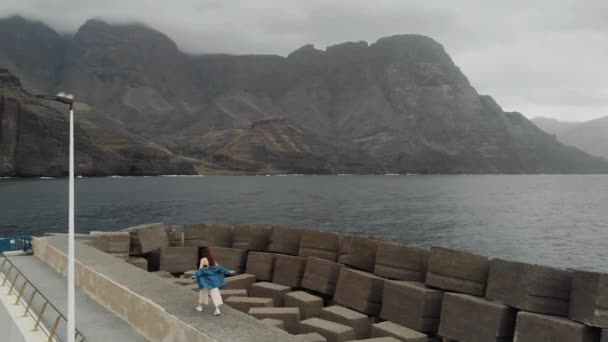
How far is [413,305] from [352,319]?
1.64 m

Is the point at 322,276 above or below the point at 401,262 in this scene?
below

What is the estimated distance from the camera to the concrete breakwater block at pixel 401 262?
1542 cm

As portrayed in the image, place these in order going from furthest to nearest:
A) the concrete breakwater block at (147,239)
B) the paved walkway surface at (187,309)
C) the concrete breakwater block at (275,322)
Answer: the concrete breakwater block at (147,239)
the concrete breakwater block at (275,322)
the paved walkway surface at (187,309)

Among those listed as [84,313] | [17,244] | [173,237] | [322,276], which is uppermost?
[173,237]

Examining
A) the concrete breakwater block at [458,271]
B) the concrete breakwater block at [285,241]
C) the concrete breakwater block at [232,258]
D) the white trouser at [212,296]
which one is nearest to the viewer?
the white trouser at [212,296]

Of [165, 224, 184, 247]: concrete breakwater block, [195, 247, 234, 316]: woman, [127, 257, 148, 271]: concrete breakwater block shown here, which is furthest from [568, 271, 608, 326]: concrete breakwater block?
[165, 224, 184, 247]: concrete breakwater block

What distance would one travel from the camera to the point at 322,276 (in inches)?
677

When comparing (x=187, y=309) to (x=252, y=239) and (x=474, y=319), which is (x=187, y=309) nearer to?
(x=474, y=319)

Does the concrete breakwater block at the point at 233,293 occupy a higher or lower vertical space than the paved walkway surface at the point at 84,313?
lower

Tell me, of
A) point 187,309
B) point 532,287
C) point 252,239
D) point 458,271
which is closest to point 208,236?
point 252,239

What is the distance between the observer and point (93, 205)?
100m

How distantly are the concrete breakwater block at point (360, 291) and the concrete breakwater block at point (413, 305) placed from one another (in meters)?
0.54

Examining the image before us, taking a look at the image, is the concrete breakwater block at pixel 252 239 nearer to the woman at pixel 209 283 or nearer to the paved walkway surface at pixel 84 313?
the paved walkway surface at pixel 84 313

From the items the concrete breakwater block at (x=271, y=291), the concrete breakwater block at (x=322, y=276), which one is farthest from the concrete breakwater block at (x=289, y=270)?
the concrete breakwater block at (x=271, y=291)
